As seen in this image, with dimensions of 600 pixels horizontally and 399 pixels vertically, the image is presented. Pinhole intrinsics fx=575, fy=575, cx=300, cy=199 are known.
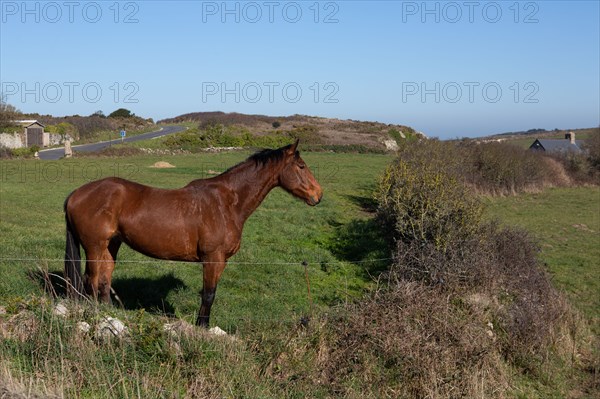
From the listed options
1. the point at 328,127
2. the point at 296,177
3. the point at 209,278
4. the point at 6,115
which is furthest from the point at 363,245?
the point at 328,127

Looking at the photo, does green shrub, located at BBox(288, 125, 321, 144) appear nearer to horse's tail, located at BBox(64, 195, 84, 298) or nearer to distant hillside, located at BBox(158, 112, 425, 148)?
distant hillside, located at BBox(158, 112, 425, 148)

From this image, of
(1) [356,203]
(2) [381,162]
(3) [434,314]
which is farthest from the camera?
(2) [381,162]

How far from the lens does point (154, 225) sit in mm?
6500

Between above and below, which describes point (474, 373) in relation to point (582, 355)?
above

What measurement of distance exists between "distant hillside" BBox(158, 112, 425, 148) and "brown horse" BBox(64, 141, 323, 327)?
163 feet

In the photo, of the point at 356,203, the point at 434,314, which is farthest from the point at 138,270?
the point at 356,203

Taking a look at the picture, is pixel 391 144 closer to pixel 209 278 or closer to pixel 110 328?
pixel 209 278

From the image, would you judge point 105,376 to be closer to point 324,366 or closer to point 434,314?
point 324,366

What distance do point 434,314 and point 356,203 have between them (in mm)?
14694

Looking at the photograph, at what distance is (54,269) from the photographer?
8.59m

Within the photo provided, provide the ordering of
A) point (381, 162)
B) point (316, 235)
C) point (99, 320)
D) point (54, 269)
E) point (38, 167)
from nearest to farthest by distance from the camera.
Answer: point (99, 320) < point (54, 269) < point (316, 235) < point (38, 167) < point (381, 162)

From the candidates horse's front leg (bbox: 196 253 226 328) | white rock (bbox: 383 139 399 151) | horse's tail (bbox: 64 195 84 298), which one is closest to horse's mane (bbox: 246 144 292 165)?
horse's front leg (bbox: 196 253 226 328)

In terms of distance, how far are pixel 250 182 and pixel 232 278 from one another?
3467mm

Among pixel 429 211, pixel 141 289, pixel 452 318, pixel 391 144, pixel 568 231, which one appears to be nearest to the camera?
pixel 452 318
